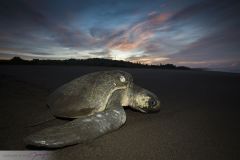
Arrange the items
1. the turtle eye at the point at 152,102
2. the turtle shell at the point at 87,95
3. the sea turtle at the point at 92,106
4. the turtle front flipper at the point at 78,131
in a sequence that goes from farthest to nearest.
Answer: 1. the turtle eye at the point at 152,102
2. the turtle shell at the point at 87,95
3. the sea turtle at the point at 92,106
4. the turtle front flipper at the point at 78,131

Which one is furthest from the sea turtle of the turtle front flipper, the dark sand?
the dark sand

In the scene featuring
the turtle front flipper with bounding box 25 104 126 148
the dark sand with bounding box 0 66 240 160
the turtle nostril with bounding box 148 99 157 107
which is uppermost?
the turtle nostril with bounding box 148 99 157 107

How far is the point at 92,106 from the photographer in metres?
1.95

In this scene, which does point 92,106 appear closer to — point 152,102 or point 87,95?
point 87,95

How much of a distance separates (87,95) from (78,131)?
0.75 m

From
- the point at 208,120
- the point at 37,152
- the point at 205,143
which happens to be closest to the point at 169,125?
the point at 205,143

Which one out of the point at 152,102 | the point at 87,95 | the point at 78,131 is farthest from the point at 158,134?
the point at 87,95

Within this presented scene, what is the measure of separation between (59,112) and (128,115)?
3.54 ft

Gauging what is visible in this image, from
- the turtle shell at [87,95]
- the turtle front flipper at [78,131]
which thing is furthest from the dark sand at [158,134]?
the turtle shell at [87,95]

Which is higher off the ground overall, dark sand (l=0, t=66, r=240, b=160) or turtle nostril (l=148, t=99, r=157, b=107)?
turtle nostril (l=148, t=99, r=157, b=107)

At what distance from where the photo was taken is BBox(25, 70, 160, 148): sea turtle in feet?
4.14

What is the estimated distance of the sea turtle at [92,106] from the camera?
126 cm

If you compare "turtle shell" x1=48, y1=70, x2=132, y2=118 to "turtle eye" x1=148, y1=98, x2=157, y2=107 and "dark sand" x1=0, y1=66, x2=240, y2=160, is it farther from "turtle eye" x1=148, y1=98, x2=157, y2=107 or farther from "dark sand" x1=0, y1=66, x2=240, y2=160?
"turtle eye" x1=148, y1=98, x2=157, y2=107

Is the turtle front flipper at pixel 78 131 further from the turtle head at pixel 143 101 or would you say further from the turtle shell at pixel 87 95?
the turtle head at pixel 143 101
